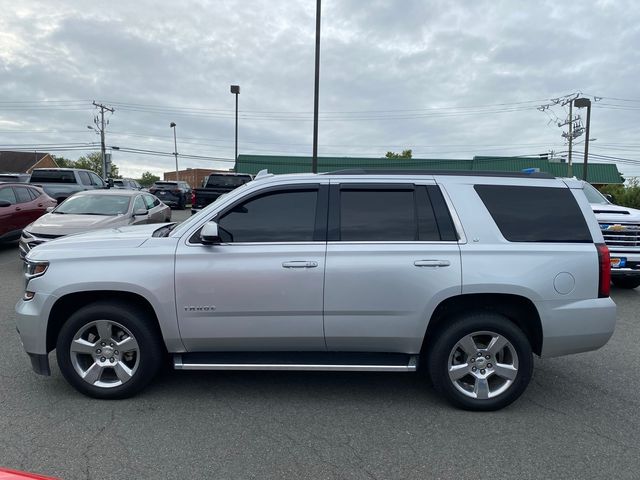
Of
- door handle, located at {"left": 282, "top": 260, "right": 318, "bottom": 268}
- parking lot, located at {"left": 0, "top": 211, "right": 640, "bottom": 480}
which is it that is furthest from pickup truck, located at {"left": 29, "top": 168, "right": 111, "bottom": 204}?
door handle, located at {"left": 282, "top": 260, "right": 318, "bottom": 268}

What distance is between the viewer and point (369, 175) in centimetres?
389

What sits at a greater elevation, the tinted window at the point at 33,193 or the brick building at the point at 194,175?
the brick building at the point at 194,175

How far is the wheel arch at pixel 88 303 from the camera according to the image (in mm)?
3721

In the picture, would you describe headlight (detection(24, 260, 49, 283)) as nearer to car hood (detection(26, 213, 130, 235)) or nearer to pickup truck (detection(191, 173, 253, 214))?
car hood (detection(26, 213, 130, 235))

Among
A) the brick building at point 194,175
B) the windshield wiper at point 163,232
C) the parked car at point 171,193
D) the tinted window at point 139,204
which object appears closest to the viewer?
the windshield wiper at point 163,232

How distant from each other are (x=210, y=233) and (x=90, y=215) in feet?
21.0

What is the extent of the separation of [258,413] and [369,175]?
2.11 m

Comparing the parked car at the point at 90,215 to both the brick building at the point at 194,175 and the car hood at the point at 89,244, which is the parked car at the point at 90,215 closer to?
the car hood at the point at 89,244

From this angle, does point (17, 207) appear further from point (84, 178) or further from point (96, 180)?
point (96, 180)

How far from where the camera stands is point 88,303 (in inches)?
149

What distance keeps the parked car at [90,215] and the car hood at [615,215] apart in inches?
341

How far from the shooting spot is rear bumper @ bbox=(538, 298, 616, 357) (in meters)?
3.60

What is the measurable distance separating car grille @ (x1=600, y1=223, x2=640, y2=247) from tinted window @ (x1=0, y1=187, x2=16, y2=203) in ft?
41.3

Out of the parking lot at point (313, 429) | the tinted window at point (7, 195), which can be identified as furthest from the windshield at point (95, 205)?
the parking lot at point (313, 429)
